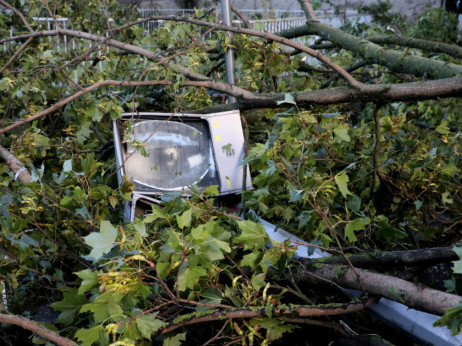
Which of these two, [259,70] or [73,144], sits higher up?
[259,70]

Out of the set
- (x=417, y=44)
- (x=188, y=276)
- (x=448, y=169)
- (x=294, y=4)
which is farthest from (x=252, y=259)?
(x=294, y=4)

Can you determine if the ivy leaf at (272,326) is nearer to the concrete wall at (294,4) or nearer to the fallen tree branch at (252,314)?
the fallen tree branch at (252,314)

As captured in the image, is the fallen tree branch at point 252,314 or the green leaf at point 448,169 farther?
the green leaf at point 448,169

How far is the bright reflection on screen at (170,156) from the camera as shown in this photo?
3.38 metres

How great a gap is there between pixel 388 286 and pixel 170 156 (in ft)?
6.33

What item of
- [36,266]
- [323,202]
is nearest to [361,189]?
[323,202]

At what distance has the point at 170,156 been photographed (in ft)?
11.4

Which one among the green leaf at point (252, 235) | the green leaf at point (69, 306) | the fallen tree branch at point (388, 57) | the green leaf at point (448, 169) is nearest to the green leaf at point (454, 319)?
the green leaf at point (252, 235)

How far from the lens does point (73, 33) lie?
3996 mm

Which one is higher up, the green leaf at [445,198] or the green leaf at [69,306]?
the green leaf at [445,198]

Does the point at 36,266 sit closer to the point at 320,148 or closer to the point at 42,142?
the point at 42,142

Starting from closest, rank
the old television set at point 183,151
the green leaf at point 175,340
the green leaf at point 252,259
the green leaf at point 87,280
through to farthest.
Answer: the green leaf at point 87,280
the green leaf at point 175,340
the green leaf at point 252,259
the old television set at point 183,151

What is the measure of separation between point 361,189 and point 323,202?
0.96 meters

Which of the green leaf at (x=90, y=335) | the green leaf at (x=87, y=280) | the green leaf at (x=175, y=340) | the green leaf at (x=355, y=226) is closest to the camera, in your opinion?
the green leaf at (x=90, y=335)
